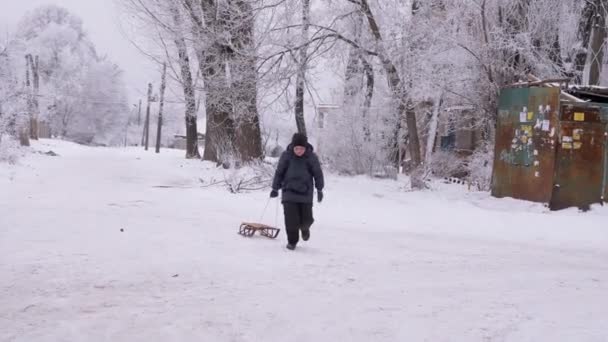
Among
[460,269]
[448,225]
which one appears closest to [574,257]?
[460,269]

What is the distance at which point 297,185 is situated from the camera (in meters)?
7.06

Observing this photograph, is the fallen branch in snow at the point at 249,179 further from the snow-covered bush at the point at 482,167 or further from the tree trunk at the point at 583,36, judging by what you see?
the tree trunk at the point at 583,36

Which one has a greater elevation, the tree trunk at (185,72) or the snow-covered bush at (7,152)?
the tree trunk at (185,72)

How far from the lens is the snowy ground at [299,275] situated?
4145 millimetres

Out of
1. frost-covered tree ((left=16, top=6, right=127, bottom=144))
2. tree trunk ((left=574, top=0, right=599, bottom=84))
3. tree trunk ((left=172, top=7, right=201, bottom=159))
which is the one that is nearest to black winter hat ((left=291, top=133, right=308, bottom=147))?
tree trunk ((left=172, top=7, right=201, bottom=159))

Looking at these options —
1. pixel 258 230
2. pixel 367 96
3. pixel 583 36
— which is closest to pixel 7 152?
pixel 367 96

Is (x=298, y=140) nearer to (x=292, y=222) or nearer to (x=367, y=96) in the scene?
(x=292, y=222)

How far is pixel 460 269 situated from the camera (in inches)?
246

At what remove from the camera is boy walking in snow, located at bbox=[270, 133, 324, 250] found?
23.0ft

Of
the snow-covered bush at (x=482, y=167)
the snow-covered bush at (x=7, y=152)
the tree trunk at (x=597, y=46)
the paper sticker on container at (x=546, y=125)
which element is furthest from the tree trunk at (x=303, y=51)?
the snow-covered bush at (x=7, y=152)

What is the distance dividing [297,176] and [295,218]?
1.73ft

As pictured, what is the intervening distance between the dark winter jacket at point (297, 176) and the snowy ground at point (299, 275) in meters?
0.67

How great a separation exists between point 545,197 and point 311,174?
5494 millimetres

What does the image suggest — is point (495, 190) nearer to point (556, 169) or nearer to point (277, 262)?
point (556, 169)
